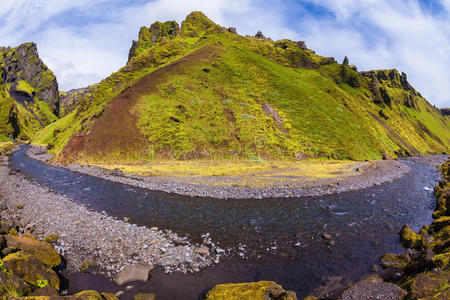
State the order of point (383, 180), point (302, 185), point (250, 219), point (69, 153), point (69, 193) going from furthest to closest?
point (69, 153) → point (383, 180) → point (302, 185) → point (69, 193) → point (250, 219)

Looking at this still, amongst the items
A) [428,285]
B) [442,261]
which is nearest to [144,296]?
[428,285]

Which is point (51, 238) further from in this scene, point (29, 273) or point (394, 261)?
point (394, 261)

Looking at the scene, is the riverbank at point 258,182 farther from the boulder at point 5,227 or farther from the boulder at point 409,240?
the boulder at point 5,227

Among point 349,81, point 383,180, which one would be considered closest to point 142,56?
point 383,180

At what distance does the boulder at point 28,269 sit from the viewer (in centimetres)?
1112

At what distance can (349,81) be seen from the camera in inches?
4656

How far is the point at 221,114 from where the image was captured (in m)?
68.3

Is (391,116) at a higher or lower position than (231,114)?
higher

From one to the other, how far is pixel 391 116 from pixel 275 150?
95.4 meters

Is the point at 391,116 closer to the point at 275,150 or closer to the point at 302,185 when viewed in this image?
the point at 275,150

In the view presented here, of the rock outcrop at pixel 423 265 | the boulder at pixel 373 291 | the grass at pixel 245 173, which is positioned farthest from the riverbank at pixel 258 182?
the boulder at pixel 373 291

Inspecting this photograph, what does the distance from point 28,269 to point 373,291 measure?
18.2m

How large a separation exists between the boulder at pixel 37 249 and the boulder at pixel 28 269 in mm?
1540

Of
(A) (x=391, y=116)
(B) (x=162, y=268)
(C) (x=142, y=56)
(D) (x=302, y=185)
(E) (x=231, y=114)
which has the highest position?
(C) (x=142, y=56)
